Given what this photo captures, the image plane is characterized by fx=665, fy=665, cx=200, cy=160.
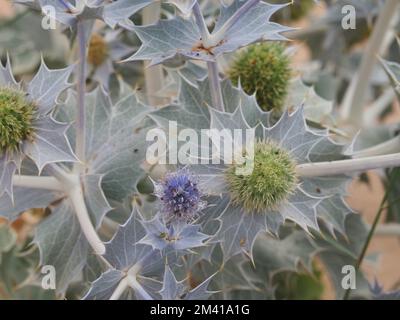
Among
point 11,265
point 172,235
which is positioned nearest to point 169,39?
point 172,235

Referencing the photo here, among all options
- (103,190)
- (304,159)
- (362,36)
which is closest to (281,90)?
(304,159)

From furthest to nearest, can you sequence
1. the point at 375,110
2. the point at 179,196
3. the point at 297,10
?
the point at 297,10
the point at 375,110
the point at 179,196

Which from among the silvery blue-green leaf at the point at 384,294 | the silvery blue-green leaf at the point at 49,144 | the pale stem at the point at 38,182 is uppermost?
the silvery blue-green leaf at the point at 49,144

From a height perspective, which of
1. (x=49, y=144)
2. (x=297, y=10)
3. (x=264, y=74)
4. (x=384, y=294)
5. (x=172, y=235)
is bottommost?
(x=384, y=294)

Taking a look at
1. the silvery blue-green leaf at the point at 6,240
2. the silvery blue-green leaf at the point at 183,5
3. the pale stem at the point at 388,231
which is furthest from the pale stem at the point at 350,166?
the silvery blue-green leaf at the point at 6,240

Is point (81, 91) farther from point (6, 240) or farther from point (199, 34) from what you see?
point (6, 240)

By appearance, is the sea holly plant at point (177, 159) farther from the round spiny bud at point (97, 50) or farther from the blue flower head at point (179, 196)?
the round spiny bud at point (97, 50)

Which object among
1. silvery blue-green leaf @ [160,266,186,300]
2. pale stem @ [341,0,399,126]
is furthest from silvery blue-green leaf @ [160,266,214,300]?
pale stem @ [341,0,399,126]
